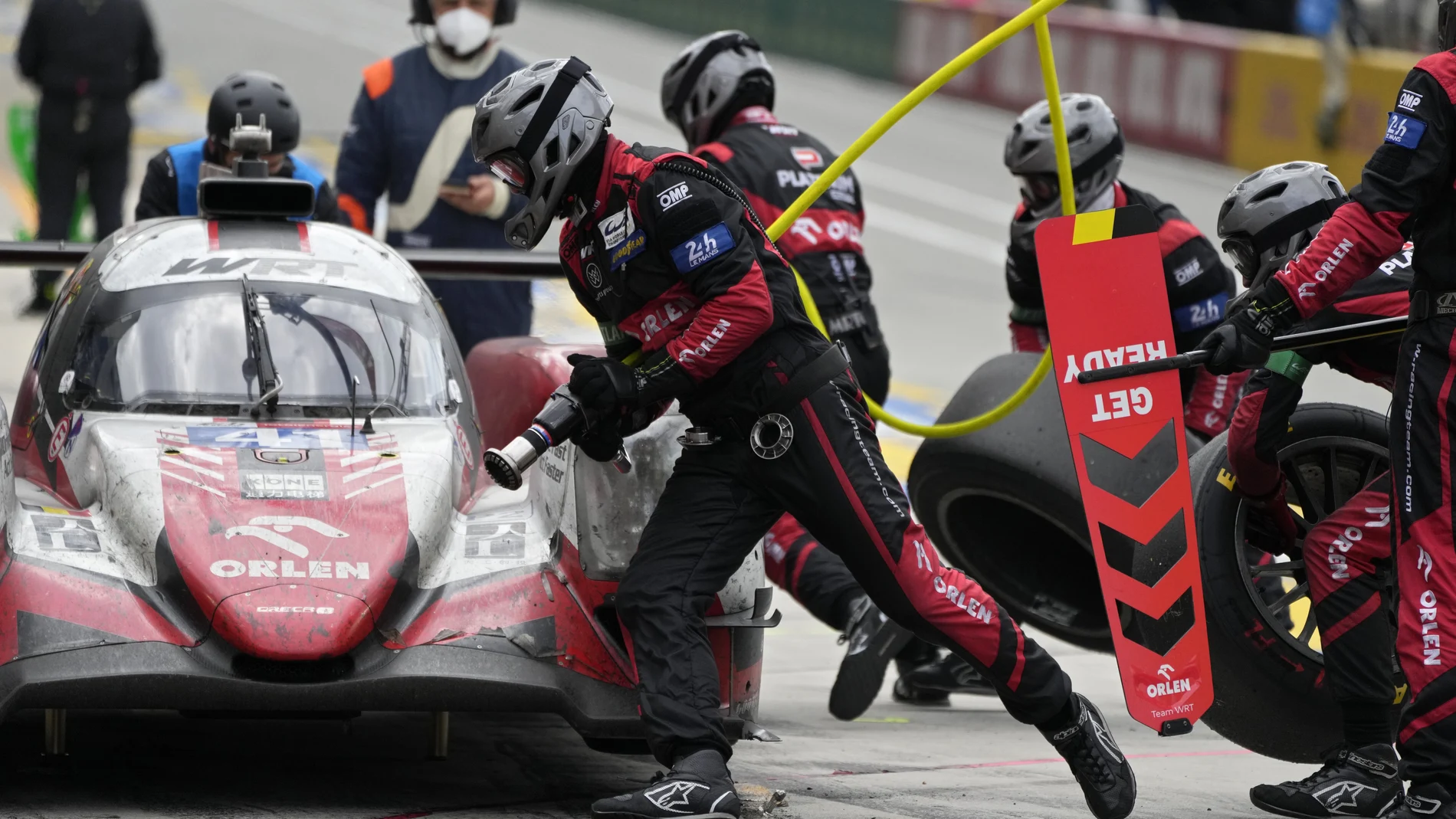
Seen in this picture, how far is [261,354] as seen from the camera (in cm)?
613

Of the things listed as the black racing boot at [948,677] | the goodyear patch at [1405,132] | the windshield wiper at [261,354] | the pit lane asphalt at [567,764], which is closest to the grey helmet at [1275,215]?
the goodyear patch at [1405,132]

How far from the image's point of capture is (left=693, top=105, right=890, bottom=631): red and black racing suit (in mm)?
7246

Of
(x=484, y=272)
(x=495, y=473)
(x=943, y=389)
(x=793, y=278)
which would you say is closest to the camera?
(x=495, y=473)

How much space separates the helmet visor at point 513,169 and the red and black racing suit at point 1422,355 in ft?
6.35

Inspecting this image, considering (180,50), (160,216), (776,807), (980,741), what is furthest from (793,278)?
(180,50)

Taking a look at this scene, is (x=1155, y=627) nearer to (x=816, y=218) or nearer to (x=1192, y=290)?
(x=1192, y=290)

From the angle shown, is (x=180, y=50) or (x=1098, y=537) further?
(x=180, y=50)

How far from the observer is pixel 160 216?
7895 millimetres

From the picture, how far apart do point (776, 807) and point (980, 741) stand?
4.70 ft

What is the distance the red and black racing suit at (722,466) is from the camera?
5230 millimetres

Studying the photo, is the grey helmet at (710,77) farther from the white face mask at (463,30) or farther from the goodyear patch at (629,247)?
the goodyear patch at (629,247)

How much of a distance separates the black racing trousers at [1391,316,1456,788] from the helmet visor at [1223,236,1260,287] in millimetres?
876

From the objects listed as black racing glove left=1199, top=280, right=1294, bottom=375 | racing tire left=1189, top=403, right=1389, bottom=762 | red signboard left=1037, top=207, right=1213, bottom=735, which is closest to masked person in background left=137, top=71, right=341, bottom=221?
red signboard left=1037, top=207, right=1213, bottom=735

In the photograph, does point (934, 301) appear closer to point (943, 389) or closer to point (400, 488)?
point (943, 389)
